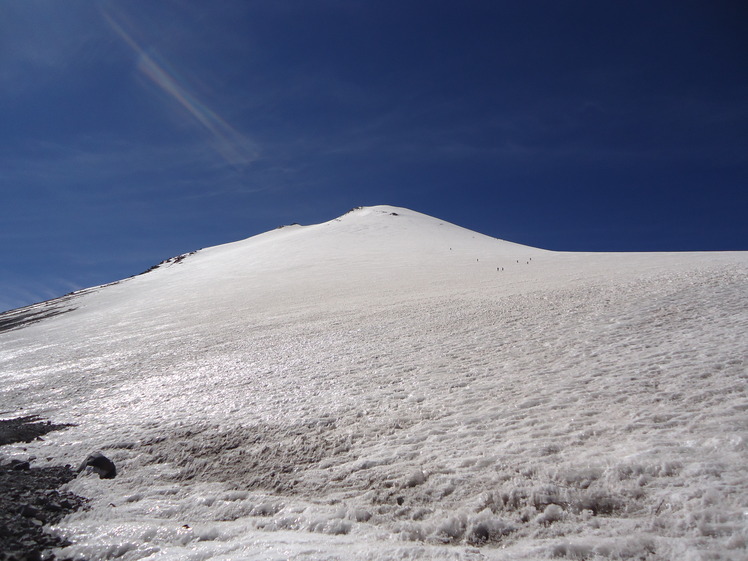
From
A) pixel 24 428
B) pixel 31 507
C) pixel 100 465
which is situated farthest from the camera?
pixel 24 428

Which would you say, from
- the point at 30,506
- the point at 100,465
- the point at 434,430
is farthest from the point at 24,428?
the point at 434,430

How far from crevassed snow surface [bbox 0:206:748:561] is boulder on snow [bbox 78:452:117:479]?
14 centimetres

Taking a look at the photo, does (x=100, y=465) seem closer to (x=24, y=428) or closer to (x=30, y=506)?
(x=30, y=506)

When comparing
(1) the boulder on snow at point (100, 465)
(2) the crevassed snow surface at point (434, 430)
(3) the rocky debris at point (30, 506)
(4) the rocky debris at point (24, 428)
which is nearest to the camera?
(2) the crevassed snow surface at point (434, 430)

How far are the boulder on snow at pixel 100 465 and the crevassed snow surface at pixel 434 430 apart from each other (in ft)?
0.45

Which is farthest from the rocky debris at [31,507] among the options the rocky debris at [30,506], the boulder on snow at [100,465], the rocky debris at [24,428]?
the rocky debris at [24,428]

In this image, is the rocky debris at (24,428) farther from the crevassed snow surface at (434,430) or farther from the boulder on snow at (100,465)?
the boulder on snow at (100,465)

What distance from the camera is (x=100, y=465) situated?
17.7ft

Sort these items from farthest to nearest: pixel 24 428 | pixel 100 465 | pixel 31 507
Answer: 1. pixel 24 428
2. pixel 100 465
3. pixel 31 507

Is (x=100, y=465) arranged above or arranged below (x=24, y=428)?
below

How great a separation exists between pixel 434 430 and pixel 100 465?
13.6 ft

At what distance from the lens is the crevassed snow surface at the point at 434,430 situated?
3.43 m

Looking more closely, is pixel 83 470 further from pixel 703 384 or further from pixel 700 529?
A: pixel 703 384

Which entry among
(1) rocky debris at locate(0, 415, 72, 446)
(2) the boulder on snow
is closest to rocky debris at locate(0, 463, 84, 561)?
(2) the boulder on snow
